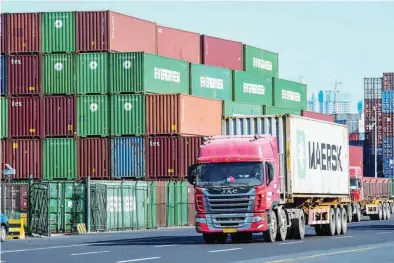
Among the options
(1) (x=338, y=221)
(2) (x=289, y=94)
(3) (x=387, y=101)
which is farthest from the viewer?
(3) (x=387, y=101)

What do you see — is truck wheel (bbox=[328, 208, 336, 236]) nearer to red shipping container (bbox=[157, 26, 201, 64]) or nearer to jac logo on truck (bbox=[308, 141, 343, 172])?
jac logo on truck (bbox=[308, 141, 343, 172])

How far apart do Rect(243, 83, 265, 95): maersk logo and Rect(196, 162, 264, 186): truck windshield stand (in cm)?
3806

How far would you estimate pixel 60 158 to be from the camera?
6278 cm

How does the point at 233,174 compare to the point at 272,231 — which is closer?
the point at 233,174

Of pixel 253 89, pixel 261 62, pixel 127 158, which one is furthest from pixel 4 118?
pixel 261 62

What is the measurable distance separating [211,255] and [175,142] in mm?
33626

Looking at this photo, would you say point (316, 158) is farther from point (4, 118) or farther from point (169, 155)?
point (4, 118)

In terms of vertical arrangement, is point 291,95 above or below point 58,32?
below

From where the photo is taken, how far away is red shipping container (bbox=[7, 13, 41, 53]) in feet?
209

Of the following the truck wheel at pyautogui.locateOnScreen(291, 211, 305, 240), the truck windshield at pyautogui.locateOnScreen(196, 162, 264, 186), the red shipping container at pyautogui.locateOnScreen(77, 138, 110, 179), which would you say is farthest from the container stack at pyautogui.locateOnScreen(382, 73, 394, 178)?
the truck windshield at pyautogui.locateOnScreen(196, 162, 264, 186)

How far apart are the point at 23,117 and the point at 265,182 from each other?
2961cm

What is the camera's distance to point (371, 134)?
130 metres

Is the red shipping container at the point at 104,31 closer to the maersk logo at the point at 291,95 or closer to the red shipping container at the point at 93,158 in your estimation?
the red shipping container at the point at 93,158

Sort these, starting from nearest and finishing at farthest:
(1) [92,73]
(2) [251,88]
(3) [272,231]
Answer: (3) [272,231] → (1) [92,73] → (2) [251,88]
